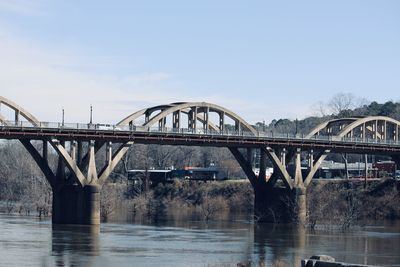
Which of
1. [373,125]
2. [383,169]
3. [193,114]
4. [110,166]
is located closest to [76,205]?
[110,166]

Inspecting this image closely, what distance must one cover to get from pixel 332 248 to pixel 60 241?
1957 cm

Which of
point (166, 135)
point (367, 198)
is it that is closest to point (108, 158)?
point (166, 135)

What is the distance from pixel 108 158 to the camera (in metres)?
91.4

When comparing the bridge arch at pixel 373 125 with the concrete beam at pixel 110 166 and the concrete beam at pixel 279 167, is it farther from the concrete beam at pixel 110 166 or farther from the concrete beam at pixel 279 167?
the concrete beam at pixel 110 166

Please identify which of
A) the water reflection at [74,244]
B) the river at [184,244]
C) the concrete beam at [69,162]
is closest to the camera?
the water reflection at [74,244]

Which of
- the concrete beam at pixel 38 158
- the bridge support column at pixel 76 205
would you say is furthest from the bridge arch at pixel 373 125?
the concrete beam at pixel 38 158

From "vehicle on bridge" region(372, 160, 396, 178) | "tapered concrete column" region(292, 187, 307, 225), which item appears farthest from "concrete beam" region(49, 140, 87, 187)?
"vehicle on bridge" region(372, 160, 396, 178)

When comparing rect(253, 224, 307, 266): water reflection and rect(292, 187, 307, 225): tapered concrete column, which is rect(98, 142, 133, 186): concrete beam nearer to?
rect(253, 224, 307, 266): water reflection

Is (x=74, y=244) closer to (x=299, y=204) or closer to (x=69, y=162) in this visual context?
(x=69, y=162)

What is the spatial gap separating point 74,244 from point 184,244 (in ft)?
25.7

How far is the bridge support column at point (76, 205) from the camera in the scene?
87.9m

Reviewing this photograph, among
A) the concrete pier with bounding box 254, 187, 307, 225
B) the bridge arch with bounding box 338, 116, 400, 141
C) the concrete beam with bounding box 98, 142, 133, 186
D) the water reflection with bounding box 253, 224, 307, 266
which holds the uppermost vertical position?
the bridge arch with bounding box 338, 116, 400, 141

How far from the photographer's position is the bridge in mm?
88188

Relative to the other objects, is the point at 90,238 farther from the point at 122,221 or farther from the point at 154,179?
the point at 154,179
